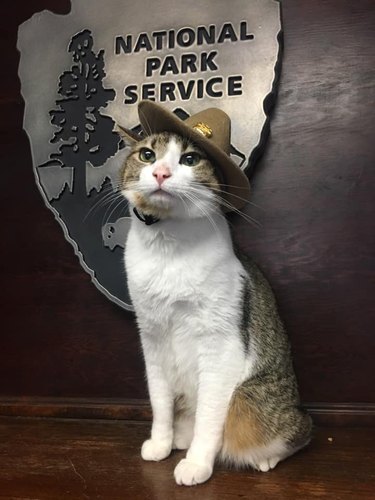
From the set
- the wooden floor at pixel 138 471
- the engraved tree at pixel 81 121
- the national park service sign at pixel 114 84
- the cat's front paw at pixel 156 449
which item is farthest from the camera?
the engraved tree at pixel 81 121

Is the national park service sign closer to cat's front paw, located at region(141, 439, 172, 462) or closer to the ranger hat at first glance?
the ranger hat

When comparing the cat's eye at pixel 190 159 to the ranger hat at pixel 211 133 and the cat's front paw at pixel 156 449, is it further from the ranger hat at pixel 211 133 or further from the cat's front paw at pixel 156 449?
the cat's front paw at pixel 156 449

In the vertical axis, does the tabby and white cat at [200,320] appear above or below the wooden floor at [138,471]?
above

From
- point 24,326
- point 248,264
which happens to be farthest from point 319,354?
point 24,326

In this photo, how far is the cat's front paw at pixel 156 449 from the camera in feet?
3.26

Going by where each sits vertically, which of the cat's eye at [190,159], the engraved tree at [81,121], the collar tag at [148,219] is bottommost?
the collar tag at [148,219]

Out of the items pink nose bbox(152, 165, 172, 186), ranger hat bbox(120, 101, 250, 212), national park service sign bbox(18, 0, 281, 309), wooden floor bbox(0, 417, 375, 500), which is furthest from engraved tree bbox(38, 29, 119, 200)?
wooden floor bbox(0, 417, 375, 500)

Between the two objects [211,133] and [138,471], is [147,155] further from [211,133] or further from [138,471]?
[138,471]

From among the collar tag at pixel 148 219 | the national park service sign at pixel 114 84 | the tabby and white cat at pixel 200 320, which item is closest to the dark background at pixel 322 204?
the national park service sign at pixel 114 84

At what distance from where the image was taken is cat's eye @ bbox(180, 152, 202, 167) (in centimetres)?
92

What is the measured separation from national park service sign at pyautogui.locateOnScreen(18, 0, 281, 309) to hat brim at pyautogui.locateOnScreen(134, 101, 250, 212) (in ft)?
0.67

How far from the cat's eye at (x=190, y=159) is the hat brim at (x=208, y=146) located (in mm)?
19

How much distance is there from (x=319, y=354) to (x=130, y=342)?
0.46 metres

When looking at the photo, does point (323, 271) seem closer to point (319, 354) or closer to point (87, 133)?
point (319, 354)
